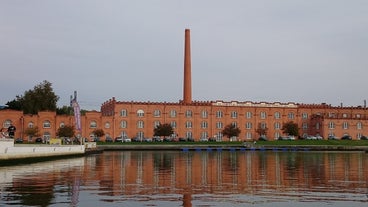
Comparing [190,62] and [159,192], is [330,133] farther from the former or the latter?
[159,192]

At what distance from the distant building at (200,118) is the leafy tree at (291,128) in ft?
14.7

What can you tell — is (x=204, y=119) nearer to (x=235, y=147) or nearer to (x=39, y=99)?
(x=235, y=147)

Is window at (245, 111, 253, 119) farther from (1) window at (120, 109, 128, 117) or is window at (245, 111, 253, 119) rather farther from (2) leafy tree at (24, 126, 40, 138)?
(2) leafy tree at (24, 126, 40, 138)

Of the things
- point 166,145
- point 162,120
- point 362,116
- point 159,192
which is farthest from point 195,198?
point 362,116

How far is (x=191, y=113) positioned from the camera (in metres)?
119

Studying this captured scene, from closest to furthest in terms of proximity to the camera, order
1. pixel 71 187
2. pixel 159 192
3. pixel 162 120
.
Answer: pixel 159 192 < pixel 71 187 < pixel 162 120

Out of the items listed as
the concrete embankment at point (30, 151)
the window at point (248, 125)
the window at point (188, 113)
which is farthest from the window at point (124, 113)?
the concrete embankment at point (30, 151)

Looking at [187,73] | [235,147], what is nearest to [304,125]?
[187,73]

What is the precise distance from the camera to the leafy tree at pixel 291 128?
117062mm

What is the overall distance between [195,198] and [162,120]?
9733cm

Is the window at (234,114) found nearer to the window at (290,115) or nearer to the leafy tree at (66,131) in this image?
the window at (290,115)

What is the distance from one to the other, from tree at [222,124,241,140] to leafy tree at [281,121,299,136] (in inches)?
439

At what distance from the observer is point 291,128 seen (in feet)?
384

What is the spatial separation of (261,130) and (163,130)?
77.8 ft
